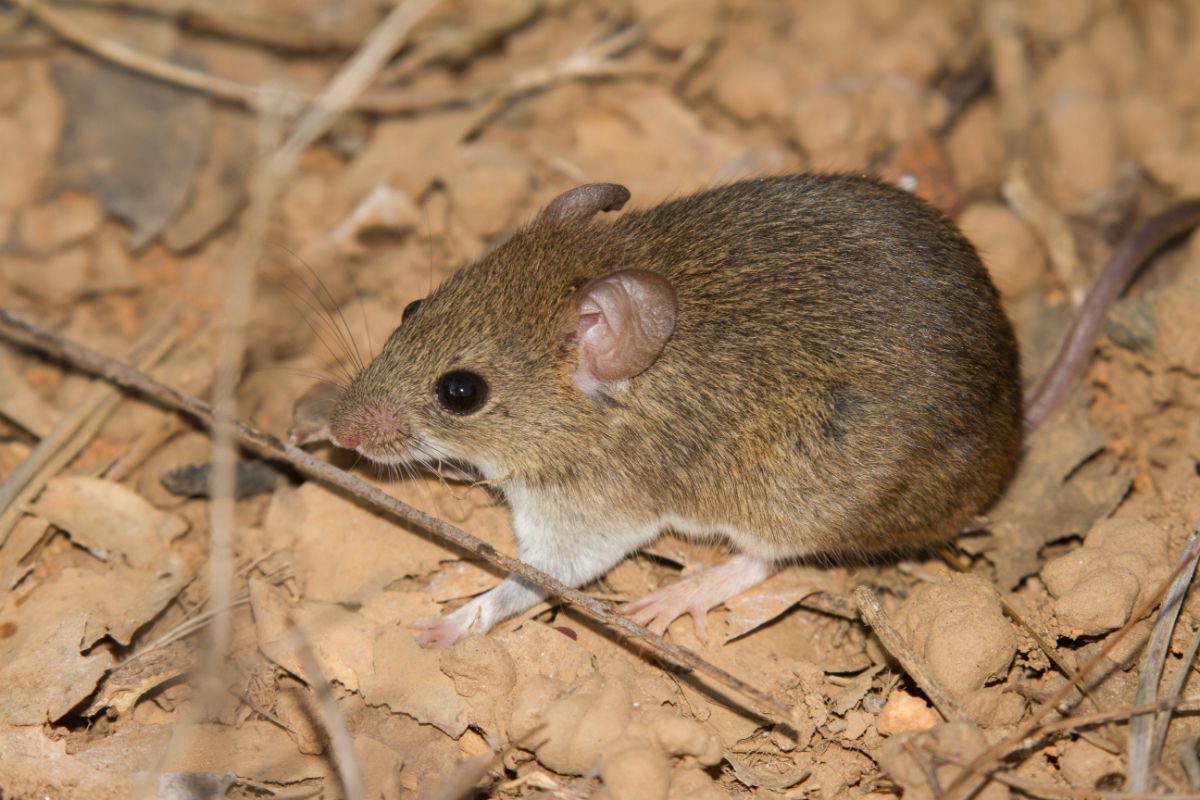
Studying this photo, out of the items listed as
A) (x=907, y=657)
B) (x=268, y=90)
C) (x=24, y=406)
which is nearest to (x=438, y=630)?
(x=907, y=657)

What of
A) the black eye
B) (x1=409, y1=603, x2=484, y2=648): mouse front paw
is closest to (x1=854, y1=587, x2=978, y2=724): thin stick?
(x1=409, y1=603, x2=484, y2=648): mouse front paw

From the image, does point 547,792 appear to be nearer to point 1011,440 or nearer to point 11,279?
point 1011,440

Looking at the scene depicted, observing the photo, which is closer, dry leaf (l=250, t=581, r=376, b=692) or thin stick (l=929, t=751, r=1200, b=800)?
thin stick (l=929, t=751, r=1200, b=800)

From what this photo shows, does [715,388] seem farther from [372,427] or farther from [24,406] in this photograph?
[24,406]

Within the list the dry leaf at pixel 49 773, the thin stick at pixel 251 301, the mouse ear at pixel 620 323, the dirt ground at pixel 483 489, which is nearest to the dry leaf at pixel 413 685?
the dirt ground at pixel 483 489

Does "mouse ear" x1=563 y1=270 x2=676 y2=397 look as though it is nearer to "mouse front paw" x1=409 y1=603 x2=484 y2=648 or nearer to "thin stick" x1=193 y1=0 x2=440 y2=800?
"mouse front paw" x1=409 y1=603 x2=484 y2=648

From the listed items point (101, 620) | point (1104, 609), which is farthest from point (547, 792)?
point (1104, 609)

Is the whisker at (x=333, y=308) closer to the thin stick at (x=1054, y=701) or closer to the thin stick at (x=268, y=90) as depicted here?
the thin stick at (x=268, y=90)
